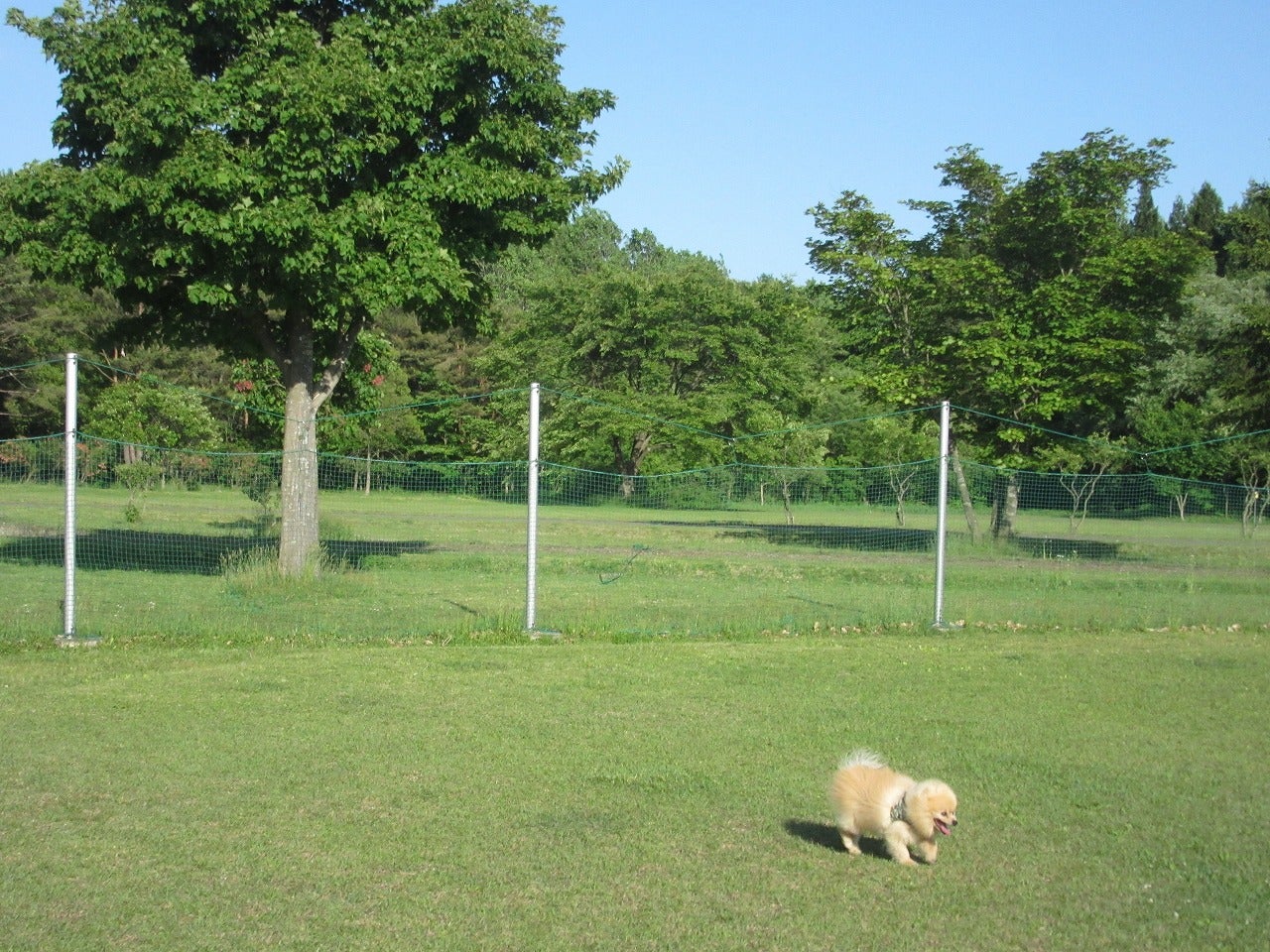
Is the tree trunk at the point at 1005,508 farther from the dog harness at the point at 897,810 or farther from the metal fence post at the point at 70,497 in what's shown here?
the dog harness at the point at 897,810

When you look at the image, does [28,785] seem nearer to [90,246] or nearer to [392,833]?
[392,833]

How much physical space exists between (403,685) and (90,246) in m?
8.29

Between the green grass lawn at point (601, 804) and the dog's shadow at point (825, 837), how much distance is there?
0.03 meters

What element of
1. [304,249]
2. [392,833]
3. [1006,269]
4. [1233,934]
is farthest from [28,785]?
[1006,269]

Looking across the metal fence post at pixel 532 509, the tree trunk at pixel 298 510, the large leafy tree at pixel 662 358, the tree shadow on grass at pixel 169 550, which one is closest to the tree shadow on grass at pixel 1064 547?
the metal fence post at pixel 532 509

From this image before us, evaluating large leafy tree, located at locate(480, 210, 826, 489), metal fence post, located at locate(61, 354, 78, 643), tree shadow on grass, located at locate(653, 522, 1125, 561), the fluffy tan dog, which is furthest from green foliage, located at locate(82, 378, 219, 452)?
the fluffy tan dog

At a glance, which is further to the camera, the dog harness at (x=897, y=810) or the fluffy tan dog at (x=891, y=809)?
the dog harness at (x=897, y=810)

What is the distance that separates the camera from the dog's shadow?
18.1 feet

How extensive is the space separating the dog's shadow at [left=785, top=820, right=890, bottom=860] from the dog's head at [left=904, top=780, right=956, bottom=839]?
15.4 inches

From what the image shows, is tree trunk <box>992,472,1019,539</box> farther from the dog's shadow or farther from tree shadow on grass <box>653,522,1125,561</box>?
the dog's shadow

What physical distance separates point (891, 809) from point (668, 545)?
1368cm

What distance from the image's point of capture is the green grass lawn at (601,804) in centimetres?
453

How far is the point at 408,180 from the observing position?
15297mm

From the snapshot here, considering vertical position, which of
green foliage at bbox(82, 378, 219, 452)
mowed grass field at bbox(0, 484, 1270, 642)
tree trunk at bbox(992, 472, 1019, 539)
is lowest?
mowed grass field at bbox(0, 484, 1270, 642)
